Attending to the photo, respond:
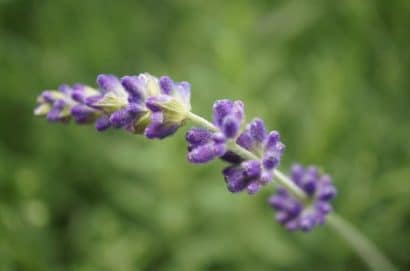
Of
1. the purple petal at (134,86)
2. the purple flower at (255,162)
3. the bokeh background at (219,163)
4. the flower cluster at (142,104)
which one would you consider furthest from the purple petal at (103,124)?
the bokeh background at (219,163)

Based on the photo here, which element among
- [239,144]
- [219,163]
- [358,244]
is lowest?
[239,144]

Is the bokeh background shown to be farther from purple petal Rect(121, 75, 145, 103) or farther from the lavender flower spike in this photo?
the lavender flower spike

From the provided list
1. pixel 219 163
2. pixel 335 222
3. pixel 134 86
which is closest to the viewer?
pixel 134 86

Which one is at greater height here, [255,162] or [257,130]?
[257,130]

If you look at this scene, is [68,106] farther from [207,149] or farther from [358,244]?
[358,244]

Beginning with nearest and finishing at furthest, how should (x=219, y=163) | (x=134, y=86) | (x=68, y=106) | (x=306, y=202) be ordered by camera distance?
(x=134, y=86) → (x=68, y=106) → (x=306, y=202) → (x=219, y=163)

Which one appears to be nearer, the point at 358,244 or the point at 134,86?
the point at 134,86

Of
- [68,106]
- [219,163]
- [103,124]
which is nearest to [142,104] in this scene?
[103,124]

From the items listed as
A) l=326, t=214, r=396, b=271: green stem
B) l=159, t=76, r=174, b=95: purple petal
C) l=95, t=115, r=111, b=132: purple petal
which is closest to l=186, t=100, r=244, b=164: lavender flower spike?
l=159, t=76, r=174, b=95: purple petal

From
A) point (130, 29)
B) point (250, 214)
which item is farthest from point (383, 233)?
point (130, 29)
